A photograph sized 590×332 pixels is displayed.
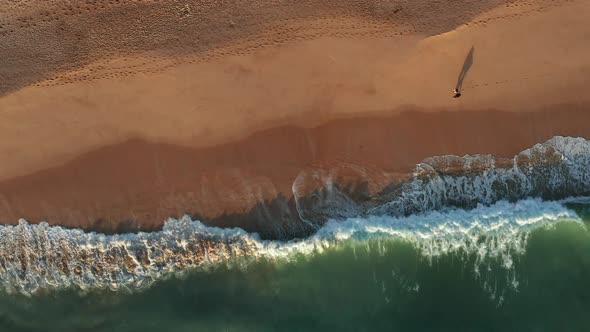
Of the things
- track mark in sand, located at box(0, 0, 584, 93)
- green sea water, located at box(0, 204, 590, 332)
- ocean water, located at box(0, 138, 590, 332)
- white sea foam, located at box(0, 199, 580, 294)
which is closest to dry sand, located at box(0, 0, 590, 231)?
track mark in sand, located at box(0, 0, 584, 93)

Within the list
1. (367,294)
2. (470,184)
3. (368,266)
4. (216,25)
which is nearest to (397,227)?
(368,266)

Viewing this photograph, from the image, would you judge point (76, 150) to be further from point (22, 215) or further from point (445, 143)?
point (445, 143)

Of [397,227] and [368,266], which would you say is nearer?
[397,227]

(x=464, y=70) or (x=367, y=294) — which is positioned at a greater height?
(x=464, y=70)

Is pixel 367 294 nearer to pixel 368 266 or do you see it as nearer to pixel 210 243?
pixel 368 266

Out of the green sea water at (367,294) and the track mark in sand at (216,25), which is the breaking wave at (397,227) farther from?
the track mark in sand at (216,25)

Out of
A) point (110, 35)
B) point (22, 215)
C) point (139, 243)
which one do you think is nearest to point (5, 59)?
point (110, 35)
